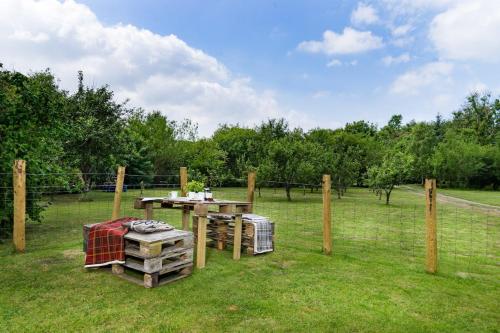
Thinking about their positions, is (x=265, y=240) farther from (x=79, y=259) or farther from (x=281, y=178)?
(x=281, y=178)

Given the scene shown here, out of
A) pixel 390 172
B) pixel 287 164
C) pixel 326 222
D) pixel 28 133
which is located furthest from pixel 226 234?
pixel 390 172

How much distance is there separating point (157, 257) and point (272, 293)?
1.60 m

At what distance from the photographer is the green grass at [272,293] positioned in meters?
3.29

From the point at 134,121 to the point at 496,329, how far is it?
26.0 metres

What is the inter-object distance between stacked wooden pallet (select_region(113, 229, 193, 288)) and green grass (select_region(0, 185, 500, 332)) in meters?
0.18

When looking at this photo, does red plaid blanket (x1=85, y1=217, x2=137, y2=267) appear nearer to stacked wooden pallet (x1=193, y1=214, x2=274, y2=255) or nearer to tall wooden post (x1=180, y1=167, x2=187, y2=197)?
stacked wooden pallet (x1=193, y1=214, x2=274, y2=255)

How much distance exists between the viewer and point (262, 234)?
5984 millimetres

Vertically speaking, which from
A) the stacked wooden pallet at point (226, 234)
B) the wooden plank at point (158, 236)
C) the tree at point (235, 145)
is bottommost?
the stacked wooden pallet at point (226, 234)

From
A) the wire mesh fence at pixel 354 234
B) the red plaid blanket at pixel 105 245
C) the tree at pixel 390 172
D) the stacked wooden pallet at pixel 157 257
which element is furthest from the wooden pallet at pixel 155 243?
the tree at pixel 390 172

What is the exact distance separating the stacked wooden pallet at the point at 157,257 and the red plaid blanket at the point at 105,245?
0.32ft

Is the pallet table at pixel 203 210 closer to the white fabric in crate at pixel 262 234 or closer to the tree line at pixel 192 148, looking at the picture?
the white fabric in crate at pixel 262 234

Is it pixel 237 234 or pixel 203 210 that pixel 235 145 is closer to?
pixel 237 234

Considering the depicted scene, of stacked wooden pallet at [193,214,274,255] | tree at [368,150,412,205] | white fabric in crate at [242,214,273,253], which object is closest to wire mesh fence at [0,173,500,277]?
white fabric in crate at [242,214,273,253]

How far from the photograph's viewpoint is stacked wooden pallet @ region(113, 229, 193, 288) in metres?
4.20
